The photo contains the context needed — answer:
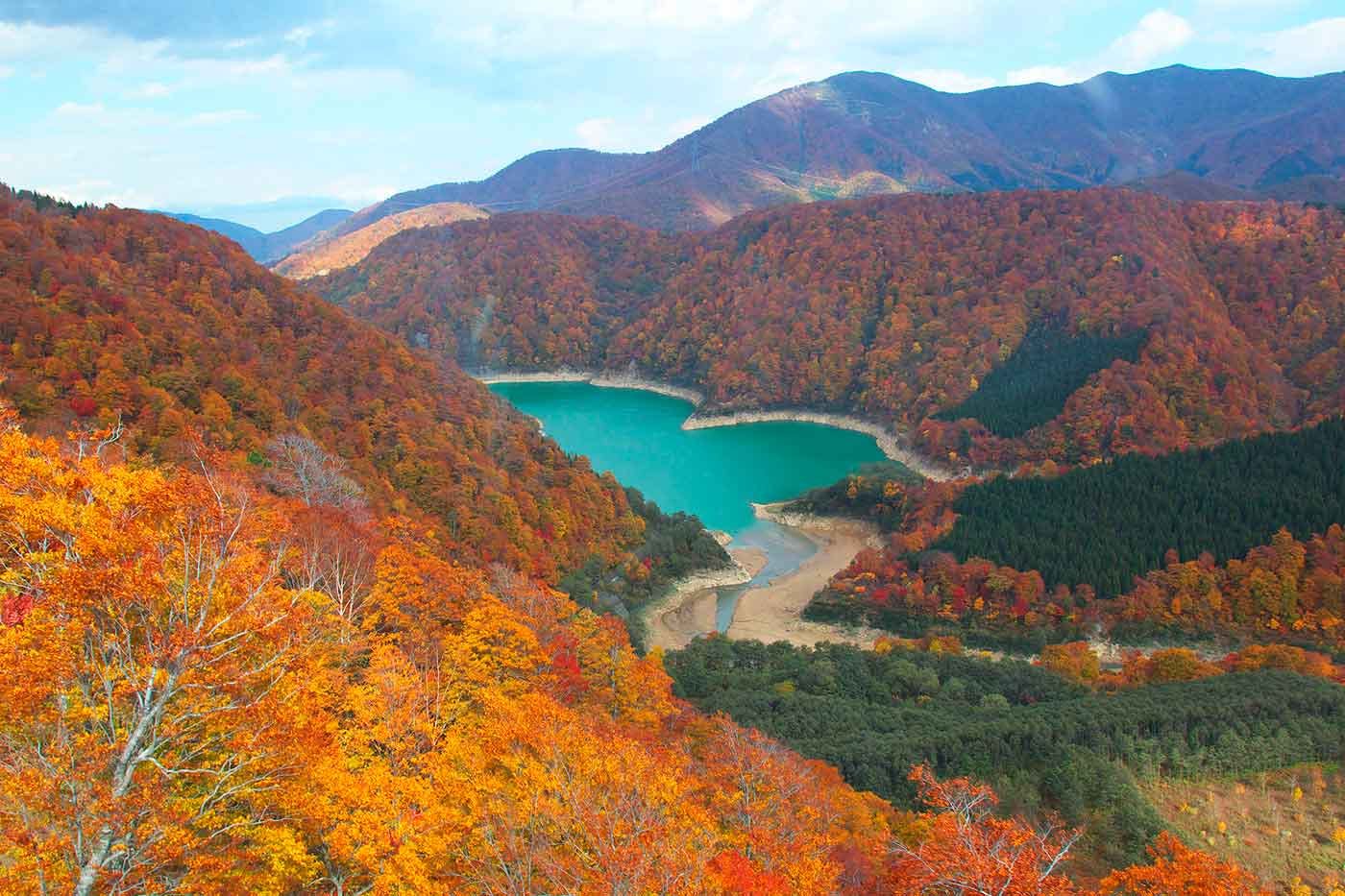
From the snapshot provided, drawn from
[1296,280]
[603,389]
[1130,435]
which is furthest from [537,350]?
[1296,280]

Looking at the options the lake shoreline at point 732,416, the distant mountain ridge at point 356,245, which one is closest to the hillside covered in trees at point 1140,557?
the lake shoreline at point 732,416

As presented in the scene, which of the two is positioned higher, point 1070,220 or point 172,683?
point 1070,220

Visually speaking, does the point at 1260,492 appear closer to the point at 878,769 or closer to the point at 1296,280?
the point at 878,769

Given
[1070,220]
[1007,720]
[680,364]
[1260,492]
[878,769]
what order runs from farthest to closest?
1. [680,364]
2. [1070,220]
3. [1260,492]
4. [1007,720]
5. [878,769]

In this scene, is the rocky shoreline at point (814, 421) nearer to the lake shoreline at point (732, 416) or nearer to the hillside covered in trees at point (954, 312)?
the lake shoreline at point (732, 416)

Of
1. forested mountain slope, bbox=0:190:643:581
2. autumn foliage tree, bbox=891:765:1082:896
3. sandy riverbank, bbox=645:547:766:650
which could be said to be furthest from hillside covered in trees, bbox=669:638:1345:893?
forested mountain slope, bbox=0:190:643:581
